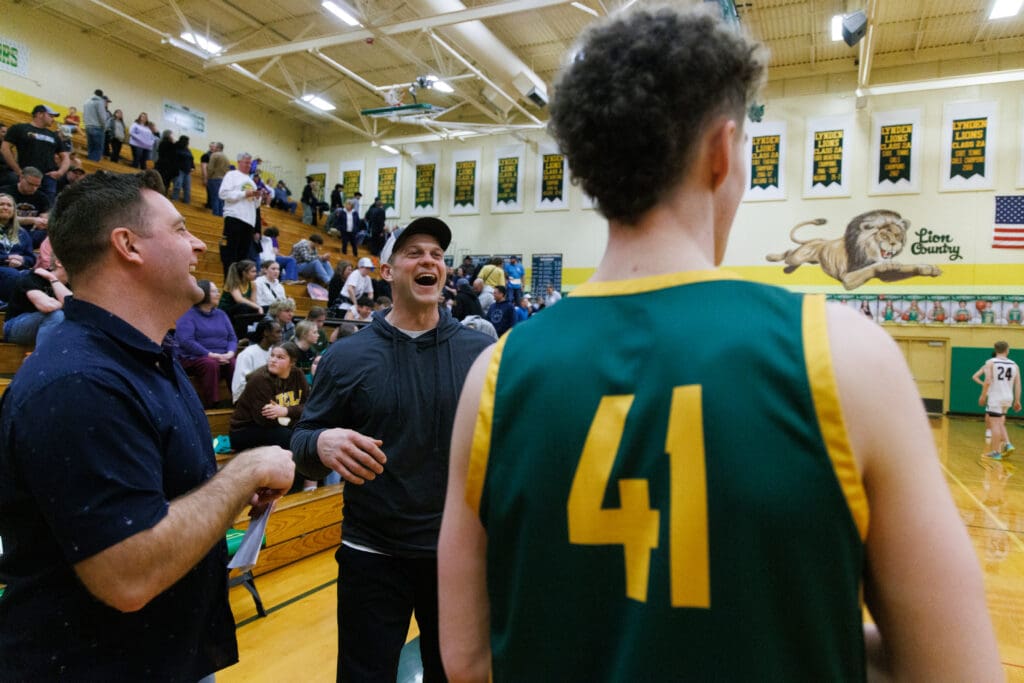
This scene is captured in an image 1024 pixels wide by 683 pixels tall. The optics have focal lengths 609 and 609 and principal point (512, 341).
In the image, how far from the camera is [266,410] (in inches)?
188

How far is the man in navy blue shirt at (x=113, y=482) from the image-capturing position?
3.66 ft

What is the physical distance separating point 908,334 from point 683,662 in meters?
15.7

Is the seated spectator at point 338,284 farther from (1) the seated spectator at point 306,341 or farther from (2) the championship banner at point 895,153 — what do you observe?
(2) the championship banner at point 895,153

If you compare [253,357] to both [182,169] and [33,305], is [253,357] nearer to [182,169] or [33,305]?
[33,305]

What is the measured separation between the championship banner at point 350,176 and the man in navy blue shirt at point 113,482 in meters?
18.9

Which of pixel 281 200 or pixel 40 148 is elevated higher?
pixel 281 200

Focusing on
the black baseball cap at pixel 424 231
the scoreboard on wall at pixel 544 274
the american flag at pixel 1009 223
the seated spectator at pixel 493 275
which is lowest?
the black baseball cap at pixel 424 231

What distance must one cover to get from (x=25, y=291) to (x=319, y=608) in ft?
11.5

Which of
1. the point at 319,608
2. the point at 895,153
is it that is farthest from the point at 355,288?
the point at 895,153

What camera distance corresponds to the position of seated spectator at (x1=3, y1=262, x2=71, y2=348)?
473cm

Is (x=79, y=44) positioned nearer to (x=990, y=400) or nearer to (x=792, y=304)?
(x=792, y=304)

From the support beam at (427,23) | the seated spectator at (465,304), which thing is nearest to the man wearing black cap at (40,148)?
the support beam at (427,23)

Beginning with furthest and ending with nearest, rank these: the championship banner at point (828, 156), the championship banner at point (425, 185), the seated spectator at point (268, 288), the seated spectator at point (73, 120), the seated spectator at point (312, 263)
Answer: the championship banner at point (425, 185) → the championship banner at point (828, 156) → the seated spectator at point (73, 120) → the seated spectator at point (312, 263) → the seated spectator at point (268, 288)

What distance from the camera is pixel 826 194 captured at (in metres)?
14.2
